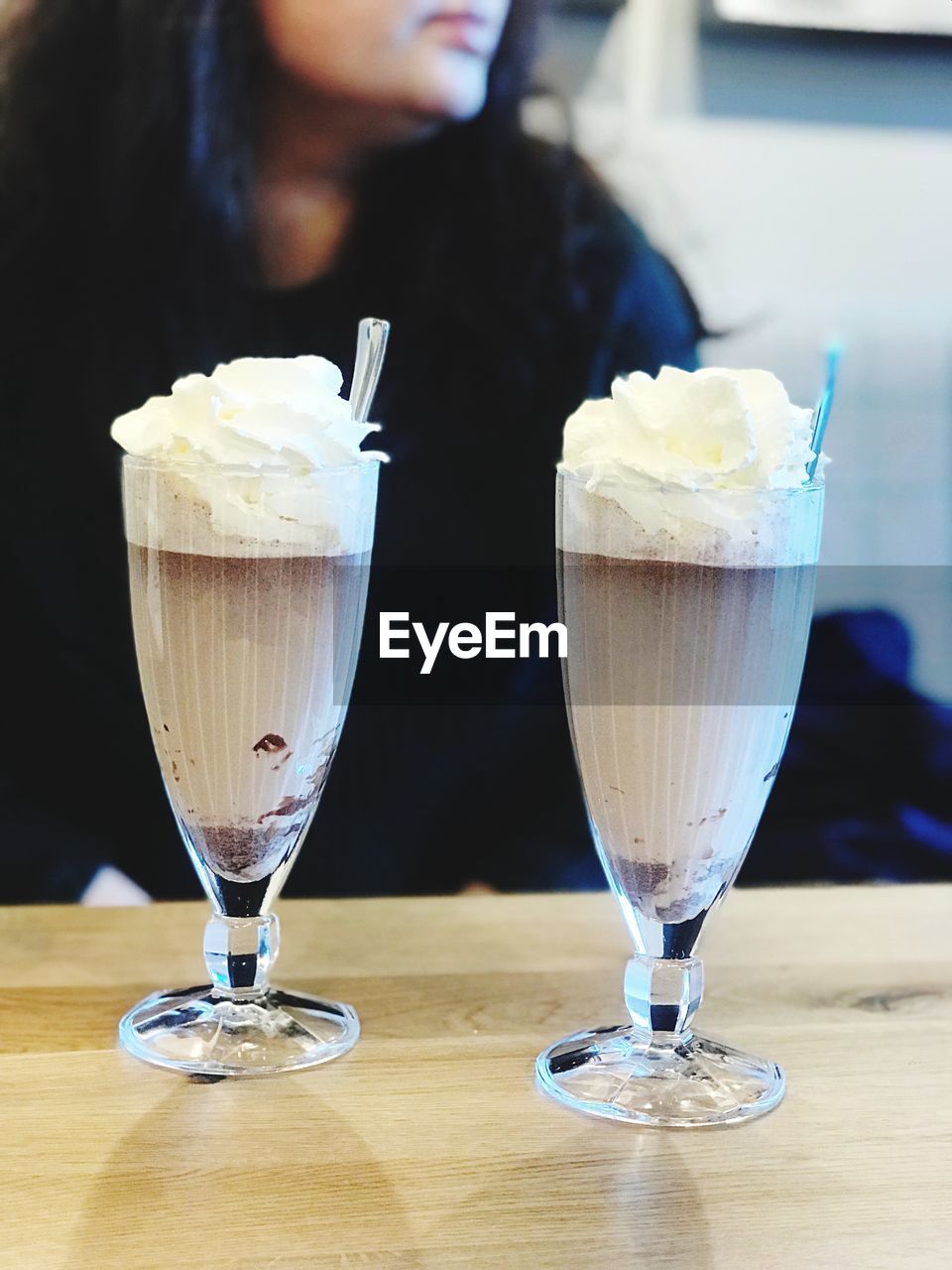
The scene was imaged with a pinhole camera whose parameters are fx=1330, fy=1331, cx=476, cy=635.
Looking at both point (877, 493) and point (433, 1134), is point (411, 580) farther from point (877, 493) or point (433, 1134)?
point (433, 1134)

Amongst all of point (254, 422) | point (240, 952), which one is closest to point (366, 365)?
point (254, 422)

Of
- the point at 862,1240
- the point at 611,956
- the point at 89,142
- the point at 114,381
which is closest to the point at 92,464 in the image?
the point at 114,381

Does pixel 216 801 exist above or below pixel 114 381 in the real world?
below

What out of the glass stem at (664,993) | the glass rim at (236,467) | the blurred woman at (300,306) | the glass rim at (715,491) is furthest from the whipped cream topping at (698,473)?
the blurred woman at (300,306)

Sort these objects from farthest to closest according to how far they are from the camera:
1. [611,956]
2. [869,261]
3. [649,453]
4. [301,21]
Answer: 1. [869,261]
2. [301,21]
3. [611,956]
4. [649,453]

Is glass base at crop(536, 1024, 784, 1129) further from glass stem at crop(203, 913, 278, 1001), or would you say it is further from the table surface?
glass stem at crop(203, 913, 278, 1001)

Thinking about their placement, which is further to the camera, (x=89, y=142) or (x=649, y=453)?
(x=89, y=142)
